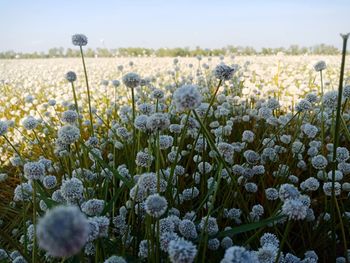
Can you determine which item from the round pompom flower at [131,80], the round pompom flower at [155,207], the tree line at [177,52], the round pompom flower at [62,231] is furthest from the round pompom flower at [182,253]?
the tree line at [177,52]

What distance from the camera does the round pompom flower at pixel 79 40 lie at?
6.84 feet

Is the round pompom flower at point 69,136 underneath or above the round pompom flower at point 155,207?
above

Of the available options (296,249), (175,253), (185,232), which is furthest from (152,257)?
(296,249)

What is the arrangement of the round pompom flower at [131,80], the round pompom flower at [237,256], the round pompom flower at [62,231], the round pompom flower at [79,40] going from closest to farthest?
the round pompom flower at [62,231]
the round pompom flower at [237,256]
the round pompom flower at [131,80]
the round pompom flower at [79,40]

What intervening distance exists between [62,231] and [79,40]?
1.78 metres

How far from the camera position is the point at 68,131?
57.7 inches

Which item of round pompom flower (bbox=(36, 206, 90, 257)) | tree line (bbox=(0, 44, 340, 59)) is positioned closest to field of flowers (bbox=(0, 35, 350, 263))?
round pompom flower (bbox=(36, 206, 90, 257))

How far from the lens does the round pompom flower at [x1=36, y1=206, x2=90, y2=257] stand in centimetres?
48

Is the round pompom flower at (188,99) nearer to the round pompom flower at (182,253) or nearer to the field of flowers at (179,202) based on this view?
the field of flowers at (179,202)

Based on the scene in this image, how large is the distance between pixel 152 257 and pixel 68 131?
2.06 feet

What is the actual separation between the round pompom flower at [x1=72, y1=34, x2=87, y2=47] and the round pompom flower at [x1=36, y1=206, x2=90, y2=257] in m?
1.72

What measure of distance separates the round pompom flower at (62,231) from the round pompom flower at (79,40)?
1724 mm

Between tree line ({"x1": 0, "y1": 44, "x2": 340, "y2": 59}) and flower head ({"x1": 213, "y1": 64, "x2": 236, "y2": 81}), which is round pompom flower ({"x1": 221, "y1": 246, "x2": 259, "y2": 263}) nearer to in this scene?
flower head ({"x1": 213, "y1": 64, "x2": 236, "y2": 81})

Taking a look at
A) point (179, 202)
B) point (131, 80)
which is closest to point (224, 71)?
point (131, 80)
